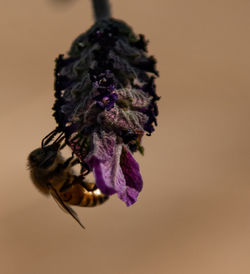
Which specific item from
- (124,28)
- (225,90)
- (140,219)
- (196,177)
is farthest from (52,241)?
(124,28)

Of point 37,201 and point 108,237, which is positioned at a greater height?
point 37,201

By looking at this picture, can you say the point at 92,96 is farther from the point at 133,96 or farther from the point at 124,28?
the point at 124,28

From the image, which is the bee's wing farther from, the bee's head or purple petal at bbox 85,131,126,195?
purple petal at bbox 85,131,126,195

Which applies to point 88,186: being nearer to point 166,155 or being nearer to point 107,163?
point 107,163

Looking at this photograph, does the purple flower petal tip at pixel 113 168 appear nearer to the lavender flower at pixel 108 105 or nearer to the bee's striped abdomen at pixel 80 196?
the lavender flower at pixel 108 105

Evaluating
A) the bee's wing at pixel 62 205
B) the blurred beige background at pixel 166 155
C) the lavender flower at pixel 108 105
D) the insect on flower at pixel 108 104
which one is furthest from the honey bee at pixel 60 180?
the blurred beige background at pixel 166 155

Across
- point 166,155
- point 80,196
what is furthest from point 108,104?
point 166,155
